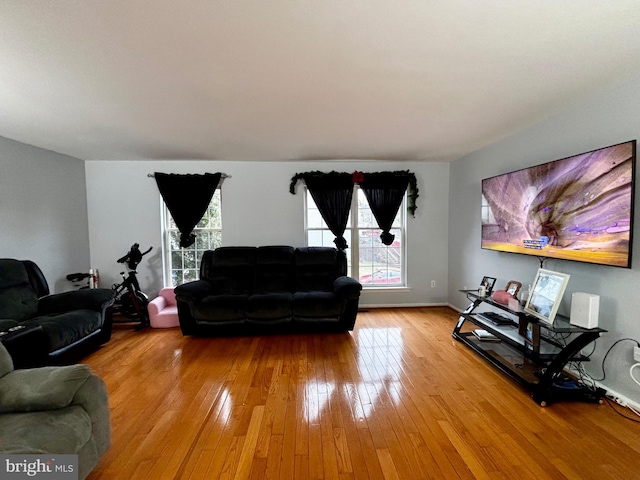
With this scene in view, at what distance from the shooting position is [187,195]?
13.3 feet

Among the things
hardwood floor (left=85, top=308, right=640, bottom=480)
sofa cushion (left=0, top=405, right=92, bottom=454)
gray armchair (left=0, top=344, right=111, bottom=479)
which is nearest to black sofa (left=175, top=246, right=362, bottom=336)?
hardwood floor (left=85, top=308, right=640, bottom=480)

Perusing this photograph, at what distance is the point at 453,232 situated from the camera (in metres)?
4.27

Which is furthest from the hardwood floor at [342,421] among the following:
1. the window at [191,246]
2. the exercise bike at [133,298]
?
the window at [191,246]

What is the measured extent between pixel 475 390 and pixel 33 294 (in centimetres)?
430

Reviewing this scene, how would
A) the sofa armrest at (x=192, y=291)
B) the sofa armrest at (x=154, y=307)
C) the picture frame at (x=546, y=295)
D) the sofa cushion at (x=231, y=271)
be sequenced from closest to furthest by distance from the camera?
1. the picture frame at (x=546, y=295)
2. the sofa armrest at (x=192, y=291)
3. the sofa armrest at (x=154, y=307)
4. the sofa cushion at (x=231, y=271)

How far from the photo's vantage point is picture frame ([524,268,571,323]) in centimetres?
213

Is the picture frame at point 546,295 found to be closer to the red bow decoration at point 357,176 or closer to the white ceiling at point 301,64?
the white ceiling at point 301,64

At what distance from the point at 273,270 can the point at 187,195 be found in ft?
5.69

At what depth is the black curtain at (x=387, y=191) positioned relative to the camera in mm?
4211

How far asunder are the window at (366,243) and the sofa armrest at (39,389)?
3.27m

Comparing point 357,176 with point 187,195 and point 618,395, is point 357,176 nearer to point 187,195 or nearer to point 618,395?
point 187,195

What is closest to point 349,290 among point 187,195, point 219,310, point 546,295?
point 219,310

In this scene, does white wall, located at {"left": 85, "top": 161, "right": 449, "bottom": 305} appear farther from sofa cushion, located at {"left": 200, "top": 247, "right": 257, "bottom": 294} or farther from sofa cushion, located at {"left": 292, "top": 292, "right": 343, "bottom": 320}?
sofa cushion, located at {"left": 292, "top": 292, "right": 343, "bottom": 320}

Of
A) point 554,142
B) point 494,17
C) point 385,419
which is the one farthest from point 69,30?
point 554,142
